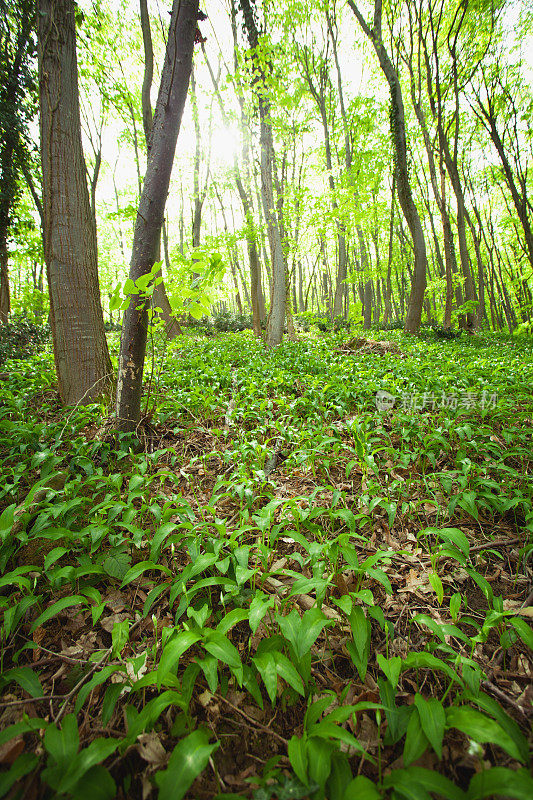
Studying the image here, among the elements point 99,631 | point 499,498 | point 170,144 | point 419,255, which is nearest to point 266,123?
point 419,255

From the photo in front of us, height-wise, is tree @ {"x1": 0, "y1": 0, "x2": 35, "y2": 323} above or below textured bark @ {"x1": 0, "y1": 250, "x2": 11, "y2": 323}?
above

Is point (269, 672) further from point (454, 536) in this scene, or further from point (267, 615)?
point (454, 536)

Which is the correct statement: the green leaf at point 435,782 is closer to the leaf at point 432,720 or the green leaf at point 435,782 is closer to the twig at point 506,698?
the leaf at point 432,720

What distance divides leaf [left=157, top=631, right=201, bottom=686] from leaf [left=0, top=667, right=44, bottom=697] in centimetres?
47

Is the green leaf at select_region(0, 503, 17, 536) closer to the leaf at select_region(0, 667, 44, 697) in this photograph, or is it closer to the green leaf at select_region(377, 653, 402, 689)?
the leaf at select_region(0, 667, 44, 697)

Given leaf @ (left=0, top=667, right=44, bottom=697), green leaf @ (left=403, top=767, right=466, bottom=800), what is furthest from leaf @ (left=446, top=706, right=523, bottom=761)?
leaf @ (left=0, top=667, right=44, bottom=697)

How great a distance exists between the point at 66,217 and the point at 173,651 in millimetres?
3733

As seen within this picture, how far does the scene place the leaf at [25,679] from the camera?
107cm

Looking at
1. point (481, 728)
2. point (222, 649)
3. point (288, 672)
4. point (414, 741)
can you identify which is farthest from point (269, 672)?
point (481, 728)

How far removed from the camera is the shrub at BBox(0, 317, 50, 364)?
6.96 metres

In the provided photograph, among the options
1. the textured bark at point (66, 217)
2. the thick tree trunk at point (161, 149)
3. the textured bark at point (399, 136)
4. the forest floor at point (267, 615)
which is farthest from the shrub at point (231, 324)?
the forest floor at point (267, 615)

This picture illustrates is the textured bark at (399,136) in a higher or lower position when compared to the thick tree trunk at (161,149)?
higher

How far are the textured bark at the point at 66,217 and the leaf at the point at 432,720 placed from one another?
11.0ft

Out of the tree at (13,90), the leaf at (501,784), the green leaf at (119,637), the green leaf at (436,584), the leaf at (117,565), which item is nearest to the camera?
the leaf at (501,784)
